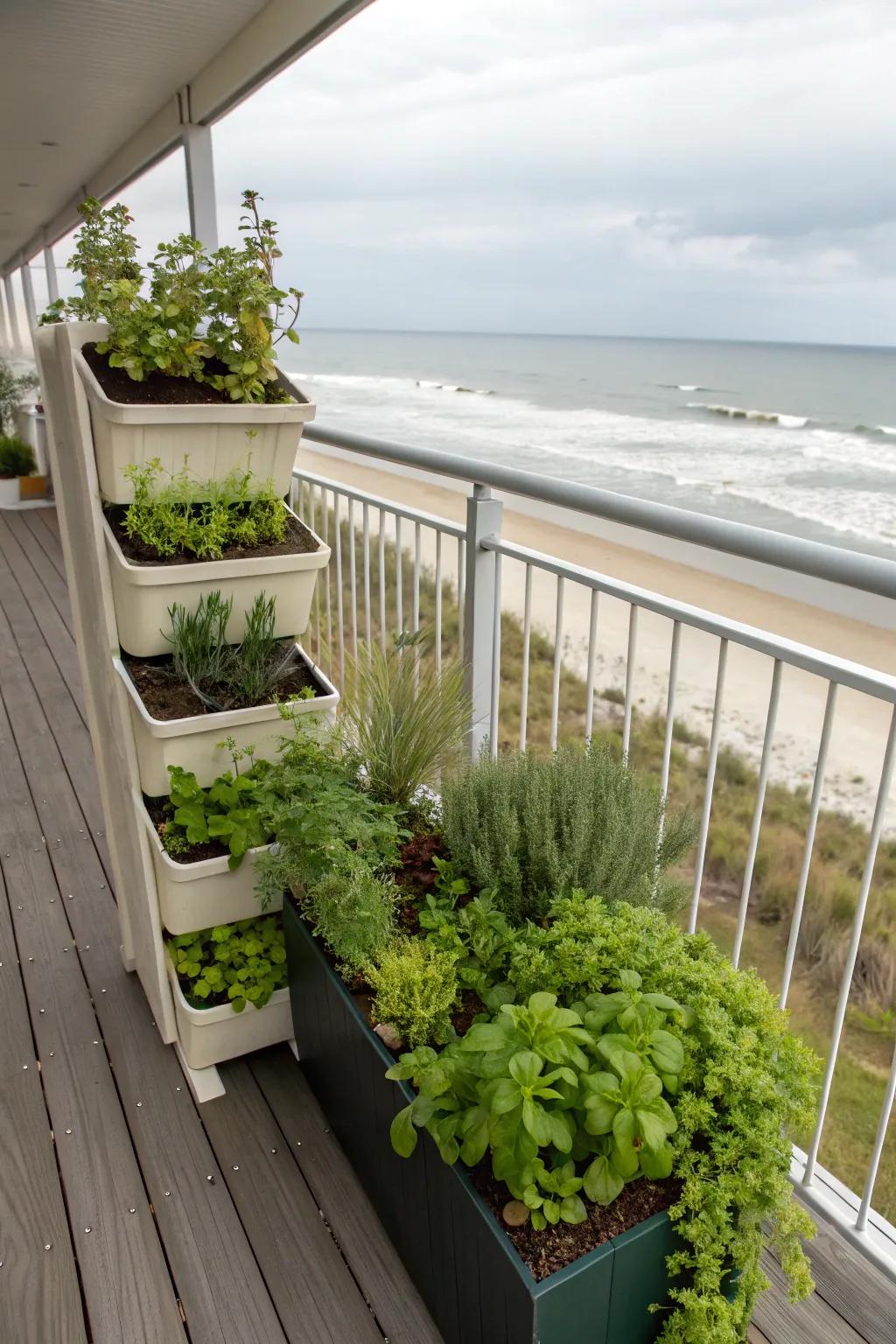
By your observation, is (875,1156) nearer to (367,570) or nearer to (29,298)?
(367,570)

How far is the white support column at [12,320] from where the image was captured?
51.4 ft

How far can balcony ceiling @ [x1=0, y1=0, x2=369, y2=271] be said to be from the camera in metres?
4.67

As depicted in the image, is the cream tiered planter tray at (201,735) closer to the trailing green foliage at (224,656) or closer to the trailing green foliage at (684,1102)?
the trailing green foliage at (224,656)

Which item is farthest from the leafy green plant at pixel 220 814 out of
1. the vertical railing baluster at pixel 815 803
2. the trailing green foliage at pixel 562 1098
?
the vertical railing baluster at pixel 815 803

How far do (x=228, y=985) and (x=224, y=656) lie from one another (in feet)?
2.31

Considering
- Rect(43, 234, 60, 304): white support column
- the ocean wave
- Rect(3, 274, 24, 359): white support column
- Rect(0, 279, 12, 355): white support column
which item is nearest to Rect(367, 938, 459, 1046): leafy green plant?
Rect(43, 234, 60, 304): white support column

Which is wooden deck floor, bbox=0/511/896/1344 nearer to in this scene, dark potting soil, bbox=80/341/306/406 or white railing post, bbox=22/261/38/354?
dark potting soil, bbox=80/341/306/406

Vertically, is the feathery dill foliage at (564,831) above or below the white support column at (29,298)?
below

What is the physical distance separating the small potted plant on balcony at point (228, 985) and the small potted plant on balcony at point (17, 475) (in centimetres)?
738

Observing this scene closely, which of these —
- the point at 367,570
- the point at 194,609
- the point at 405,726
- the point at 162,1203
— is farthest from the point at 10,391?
the point at 162,1203

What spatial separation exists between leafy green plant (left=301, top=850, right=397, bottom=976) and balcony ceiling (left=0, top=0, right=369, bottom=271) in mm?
4198

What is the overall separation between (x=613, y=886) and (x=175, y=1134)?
108 centimetres

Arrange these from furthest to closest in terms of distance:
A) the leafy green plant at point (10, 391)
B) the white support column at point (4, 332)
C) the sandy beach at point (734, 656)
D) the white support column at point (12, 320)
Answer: the white support column at point (4, 332)
the white support column at point (12, 320)
the sandy beach at point (734, 656)
the leafy green plant at point (10, 391)

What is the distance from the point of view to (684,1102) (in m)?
1.07
